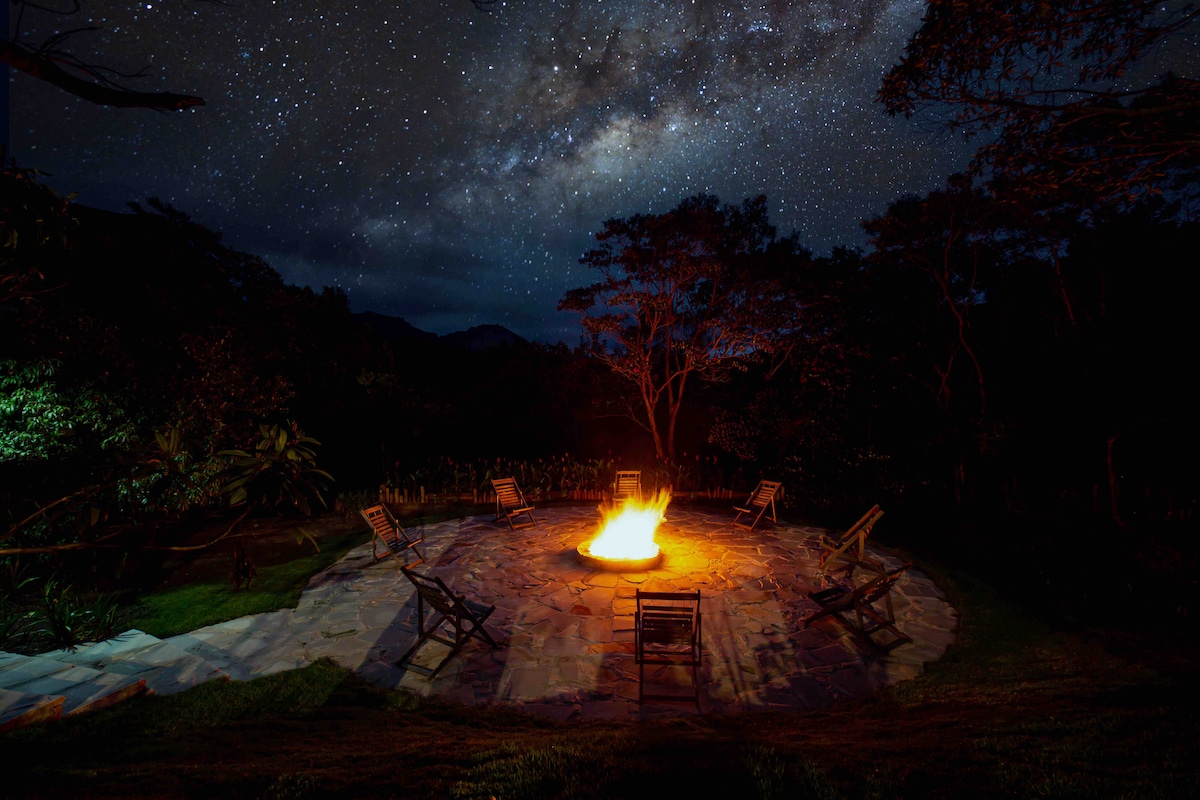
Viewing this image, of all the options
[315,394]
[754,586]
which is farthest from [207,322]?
[754,586]

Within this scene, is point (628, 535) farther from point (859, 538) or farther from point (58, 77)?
point (58, 77)

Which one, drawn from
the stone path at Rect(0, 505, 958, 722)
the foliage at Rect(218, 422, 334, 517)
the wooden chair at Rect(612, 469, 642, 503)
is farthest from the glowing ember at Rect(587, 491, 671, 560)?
the foliage at Rect(218, 422, 334, 517)

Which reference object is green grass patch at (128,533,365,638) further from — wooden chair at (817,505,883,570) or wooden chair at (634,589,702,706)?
wooden chair at (817,505,883,570)

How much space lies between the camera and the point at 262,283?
13766 millimetres

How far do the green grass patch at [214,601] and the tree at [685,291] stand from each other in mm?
10644

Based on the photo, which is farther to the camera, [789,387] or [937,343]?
[789,387]

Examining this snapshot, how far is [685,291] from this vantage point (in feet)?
55.2

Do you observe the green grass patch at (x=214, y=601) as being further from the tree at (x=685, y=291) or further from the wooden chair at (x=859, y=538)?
the tree at (x=685, y=291)

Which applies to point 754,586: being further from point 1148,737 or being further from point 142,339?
point 142,339

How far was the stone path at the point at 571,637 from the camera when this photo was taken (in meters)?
5.15

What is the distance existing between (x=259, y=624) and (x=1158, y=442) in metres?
15.8

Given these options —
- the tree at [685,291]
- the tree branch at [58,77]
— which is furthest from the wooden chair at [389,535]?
the tree at [685,291]

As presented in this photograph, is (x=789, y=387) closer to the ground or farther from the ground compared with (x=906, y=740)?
farther from the ground

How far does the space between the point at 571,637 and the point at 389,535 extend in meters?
4.14
